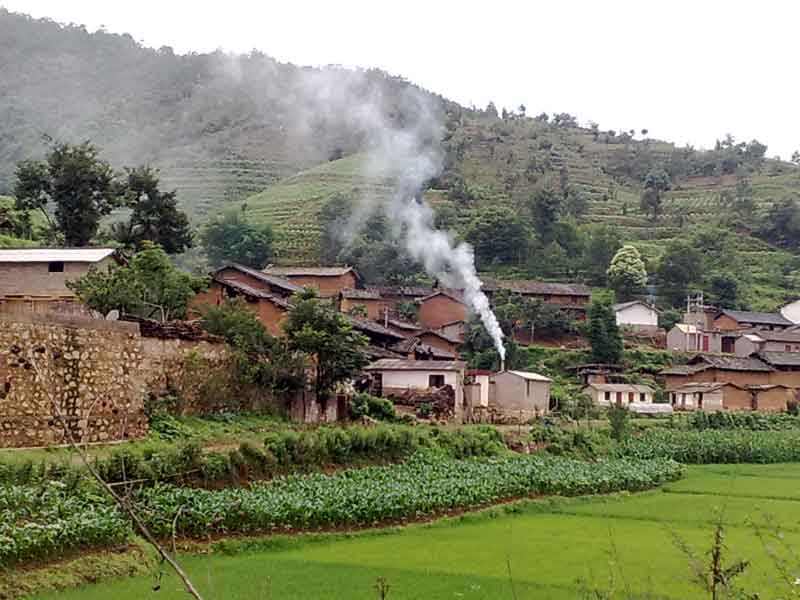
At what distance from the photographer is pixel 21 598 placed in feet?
39.0

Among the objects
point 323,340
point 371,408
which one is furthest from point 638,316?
point 323,340

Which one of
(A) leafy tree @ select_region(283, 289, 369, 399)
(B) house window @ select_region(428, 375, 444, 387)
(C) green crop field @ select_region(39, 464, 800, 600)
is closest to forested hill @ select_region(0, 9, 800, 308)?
(B) house window @ select_region(428, 375, 444, 387)

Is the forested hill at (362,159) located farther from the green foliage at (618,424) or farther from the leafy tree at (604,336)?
the green foliage at (618,424)

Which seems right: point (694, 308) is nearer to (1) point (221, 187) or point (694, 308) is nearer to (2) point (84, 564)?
(1) point (221, 187)

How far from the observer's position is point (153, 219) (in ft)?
132

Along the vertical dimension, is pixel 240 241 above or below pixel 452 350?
above

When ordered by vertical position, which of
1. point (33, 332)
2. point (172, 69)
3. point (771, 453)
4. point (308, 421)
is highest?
point (172, 69)

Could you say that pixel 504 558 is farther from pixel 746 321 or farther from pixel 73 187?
pixel 746 321

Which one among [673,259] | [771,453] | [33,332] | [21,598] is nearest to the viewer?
[21,598]

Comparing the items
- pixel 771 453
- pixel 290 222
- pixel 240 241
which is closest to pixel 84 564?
pixel 771 453

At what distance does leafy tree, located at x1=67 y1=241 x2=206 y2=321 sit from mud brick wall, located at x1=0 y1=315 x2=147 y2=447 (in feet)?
15.6

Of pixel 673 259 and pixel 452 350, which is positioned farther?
pixel 673 259

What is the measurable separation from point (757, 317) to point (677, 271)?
21.4 feet

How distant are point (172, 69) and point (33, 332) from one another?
11174 centimetres
